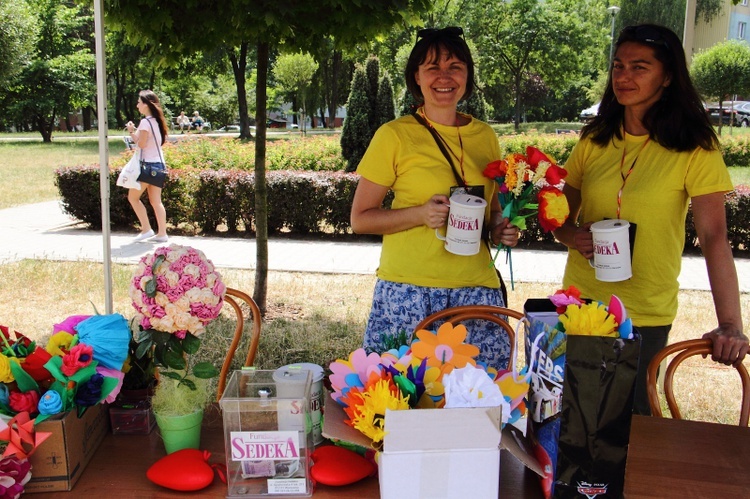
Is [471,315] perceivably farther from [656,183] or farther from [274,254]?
[274,254]

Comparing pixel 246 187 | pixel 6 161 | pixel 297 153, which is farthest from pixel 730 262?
pixel 6 161

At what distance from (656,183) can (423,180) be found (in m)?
0.75

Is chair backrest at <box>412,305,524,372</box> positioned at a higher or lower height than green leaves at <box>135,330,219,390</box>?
lower

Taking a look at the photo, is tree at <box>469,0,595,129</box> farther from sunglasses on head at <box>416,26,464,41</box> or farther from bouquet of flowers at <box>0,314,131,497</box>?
bouquet of flowers at <box>0,314,131,497</box>

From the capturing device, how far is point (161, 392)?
1.47 metres

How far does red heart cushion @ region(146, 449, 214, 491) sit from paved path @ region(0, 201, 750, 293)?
4.83m

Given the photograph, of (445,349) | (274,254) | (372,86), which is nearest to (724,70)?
(372,86)

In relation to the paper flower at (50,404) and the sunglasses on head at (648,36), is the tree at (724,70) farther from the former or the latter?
the paper flower at (50,404)

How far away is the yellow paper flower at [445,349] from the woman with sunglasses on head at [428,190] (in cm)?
70

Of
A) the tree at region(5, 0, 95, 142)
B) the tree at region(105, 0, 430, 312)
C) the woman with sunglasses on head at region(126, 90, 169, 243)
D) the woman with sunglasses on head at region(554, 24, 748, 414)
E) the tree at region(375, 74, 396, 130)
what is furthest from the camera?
the tree at region(5, 0, 95, 142)

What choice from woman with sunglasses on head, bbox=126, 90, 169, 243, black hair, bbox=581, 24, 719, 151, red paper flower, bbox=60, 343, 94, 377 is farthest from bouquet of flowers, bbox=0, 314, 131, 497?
woman with sunglasses on head, bbox=126, 90, 169, 243

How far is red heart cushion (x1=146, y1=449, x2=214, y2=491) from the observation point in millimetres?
1335

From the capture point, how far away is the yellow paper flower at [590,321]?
116 centimetres

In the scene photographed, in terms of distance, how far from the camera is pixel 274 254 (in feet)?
22.9
